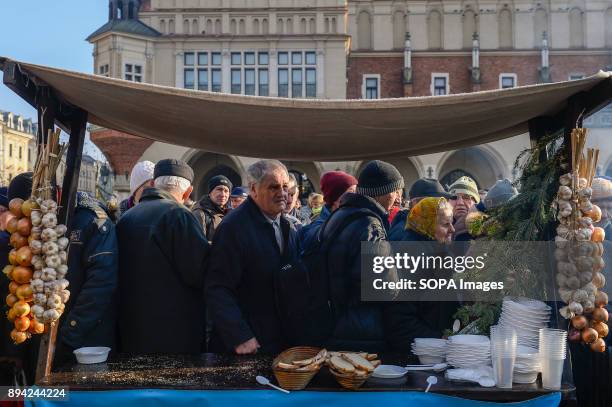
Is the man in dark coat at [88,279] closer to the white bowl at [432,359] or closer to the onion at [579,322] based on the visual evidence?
the white bowl at [432,359]

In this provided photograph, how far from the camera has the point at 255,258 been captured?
151 inches

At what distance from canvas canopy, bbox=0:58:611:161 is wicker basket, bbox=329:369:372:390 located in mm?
1416

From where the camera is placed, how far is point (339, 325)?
3717mm

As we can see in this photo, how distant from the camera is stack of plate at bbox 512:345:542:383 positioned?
3164 millimetres

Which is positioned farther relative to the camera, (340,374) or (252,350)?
(252,350)

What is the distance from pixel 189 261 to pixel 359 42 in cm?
2823

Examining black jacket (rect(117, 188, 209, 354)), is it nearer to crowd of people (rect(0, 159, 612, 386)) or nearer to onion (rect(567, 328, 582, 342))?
crowd of people (rect(0, 159, 612, 386))

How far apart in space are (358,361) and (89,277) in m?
1.75

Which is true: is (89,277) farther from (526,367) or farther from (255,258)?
(526,367)

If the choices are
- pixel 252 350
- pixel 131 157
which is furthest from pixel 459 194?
pixel 131 157

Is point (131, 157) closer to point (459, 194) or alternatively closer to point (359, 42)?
point (359, 42)

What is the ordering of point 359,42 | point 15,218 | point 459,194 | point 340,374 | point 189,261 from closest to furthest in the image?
point 340,374, point 15,218, point 189,261, point 459,194, point 359,42

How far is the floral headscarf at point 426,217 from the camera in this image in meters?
4.07

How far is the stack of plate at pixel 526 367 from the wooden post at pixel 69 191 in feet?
8.20
